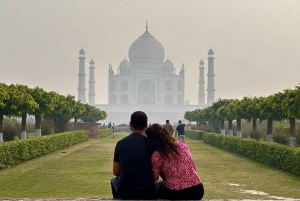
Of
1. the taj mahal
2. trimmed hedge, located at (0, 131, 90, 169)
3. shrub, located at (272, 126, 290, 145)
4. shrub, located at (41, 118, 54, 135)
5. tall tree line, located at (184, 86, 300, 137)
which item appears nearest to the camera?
trimmed hedge, located at (0, 131, 90, 169)

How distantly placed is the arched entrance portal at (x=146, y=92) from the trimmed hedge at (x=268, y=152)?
209 ft

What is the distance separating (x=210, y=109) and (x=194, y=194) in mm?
27293

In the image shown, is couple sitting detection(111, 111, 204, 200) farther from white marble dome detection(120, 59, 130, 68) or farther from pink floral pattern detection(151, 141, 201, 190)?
A: white marble dome detection(120, 59, 130, 68)

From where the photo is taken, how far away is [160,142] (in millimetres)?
4590

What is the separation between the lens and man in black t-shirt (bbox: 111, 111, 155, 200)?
4.40m

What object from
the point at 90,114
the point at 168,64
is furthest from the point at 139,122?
the point at 168,64

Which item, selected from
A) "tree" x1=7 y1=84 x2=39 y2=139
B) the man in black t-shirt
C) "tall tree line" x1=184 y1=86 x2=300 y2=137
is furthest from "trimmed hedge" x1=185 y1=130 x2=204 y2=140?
the man in black t-shirt

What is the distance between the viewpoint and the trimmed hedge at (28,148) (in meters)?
11.9

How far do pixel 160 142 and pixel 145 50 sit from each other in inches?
2925

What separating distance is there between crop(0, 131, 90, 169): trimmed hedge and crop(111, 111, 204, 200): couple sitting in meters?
7.50

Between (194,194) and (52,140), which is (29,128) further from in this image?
(194,194)

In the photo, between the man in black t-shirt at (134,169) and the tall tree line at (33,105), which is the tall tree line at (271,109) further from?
the man in black t-shirt at (134,169)

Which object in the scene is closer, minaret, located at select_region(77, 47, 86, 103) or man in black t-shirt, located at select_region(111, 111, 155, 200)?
man in black t-shirt, located at select_region(111, 111, 155, 200)

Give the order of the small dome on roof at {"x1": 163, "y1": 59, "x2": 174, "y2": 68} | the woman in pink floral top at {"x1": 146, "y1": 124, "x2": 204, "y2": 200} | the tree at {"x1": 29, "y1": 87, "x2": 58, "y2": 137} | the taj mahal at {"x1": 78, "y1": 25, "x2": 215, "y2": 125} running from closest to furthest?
the woman in pink floral top at {"x1": 146, "y1": 124, "x2": 204, "y2": 200} < the tree at {"x1": 29, "y1": 87, "x2": 58, "y2": 137} < the taj mahal at {"x1": 78, "y1": 25, "x2": 215, "y2": 125} < the small dome on roof at {"x1": 163, "y1": 59, "x2": 174, "y2": 68}
